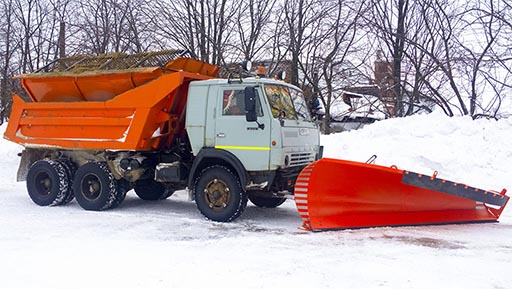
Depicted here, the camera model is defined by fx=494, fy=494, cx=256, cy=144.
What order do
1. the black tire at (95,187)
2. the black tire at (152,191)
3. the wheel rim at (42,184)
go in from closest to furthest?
1. the black tire at (95,187)
2. the wheel rim at (42,184)
3. the black tire at (152,191)

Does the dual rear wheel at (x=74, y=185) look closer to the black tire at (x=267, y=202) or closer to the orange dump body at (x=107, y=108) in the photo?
the orange dump body at (x=107, y=108)

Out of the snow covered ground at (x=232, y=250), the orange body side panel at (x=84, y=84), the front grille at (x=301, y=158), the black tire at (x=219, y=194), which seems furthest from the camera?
the orange body side panel at (x=84, y=84)

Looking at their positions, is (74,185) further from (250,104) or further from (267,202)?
(250,104)

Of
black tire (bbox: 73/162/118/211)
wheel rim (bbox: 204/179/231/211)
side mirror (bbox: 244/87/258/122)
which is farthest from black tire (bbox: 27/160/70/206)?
side mirror (bbox: 244/87/258/122)

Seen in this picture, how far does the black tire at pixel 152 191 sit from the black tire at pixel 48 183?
142 cm

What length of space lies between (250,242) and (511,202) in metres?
5.57

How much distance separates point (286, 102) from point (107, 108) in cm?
323

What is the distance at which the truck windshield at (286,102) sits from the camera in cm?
787

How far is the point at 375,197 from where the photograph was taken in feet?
24.5

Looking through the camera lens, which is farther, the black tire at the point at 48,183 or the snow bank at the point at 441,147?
the snow bank at the point at 441,147

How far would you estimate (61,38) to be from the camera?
863 inches

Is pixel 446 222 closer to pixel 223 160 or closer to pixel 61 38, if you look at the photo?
pixel 223 160

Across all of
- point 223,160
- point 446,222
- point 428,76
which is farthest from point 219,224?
point 428,76

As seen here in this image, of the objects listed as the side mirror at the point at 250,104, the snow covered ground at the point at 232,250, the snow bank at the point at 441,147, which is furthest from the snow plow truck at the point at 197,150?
the snow bank at the point at 441,147
